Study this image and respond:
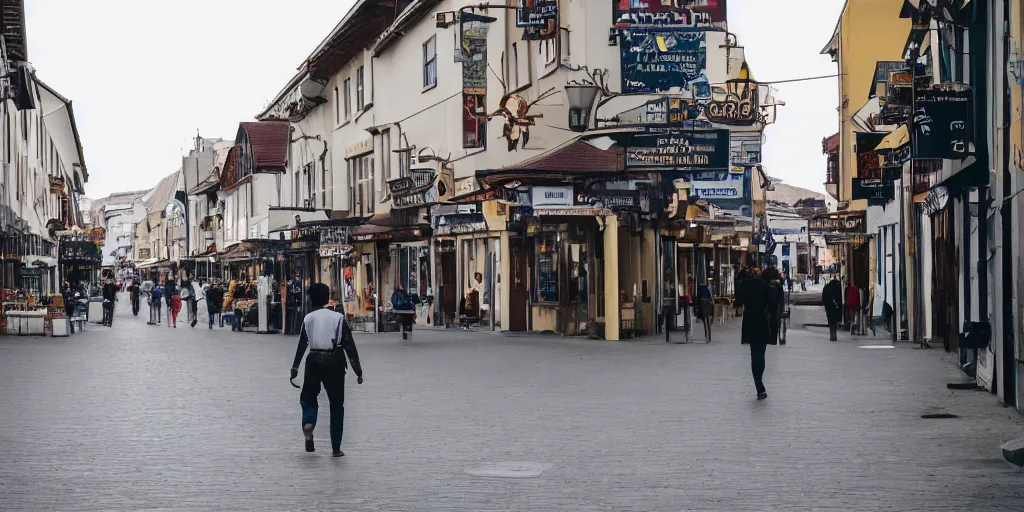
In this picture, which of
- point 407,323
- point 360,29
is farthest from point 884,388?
point 360,29

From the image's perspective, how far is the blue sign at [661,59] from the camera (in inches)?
1169

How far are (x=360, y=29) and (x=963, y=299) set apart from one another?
98.9 feet

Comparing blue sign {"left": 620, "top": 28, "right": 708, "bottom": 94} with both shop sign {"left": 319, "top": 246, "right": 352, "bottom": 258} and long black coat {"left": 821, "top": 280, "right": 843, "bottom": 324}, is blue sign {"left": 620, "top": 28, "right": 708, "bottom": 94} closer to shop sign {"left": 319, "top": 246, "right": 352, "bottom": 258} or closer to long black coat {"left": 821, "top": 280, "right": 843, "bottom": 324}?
long black coat {"left": 821, "top": 280, "right": 843, "bottom": 324}

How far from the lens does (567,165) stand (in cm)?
2967

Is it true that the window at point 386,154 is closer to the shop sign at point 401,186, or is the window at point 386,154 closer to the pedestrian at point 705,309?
the shop sign at point 401,186

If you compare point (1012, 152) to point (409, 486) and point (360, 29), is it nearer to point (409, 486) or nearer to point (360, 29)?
point (409, 486)

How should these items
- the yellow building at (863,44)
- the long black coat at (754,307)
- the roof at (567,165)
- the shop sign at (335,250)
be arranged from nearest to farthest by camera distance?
the long black coat at (754,307) → the roof at (567,165) → the shop sign at (335,250) → the yellow building at (863,44)

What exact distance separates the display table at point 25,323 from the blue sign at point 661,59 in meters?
17.1

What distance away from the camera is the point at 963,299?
18.8m

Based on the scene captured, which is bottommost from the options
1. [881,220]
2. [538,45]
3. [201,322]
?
[201,322]

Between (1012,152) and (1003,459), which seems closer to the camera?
(1003,459)

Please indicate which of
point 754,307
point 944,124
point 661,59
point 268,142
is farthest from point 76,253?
point 944,124

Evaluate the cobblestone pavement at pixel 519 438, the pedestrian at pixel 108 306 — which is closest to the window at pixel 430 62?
the pedestrian at pixel 108 306

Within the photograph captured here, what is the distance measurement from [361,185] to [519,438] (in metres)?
36.5
